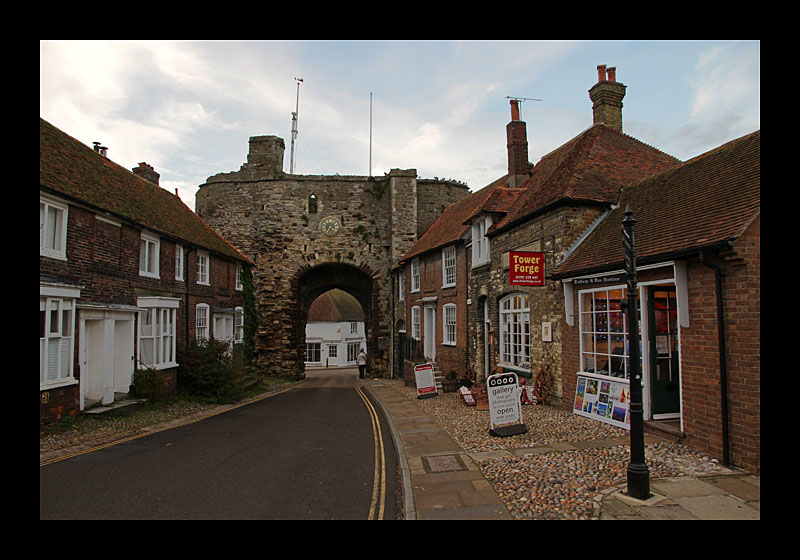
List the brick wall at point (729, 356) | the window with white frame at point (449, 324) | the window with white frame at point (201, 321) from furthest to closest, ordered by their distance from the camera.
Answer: the window with white frame at point (449, 324)
the window with white frame at point (201, 321)
the brick wall at point (729, 356)

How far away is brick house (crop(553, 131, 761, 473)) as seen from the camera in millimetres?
6617

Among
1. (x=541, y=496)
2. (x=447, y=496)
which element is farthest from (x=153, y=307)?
(x=541, y=496)

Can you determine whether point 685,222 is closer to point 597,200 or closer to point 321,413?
point 597,200

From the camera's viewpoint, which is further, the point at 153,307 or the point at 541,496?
the point at 153,307

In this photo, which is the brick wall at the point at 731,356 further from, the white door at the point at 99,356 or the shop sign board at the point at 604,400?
the white door at the point at 99,356

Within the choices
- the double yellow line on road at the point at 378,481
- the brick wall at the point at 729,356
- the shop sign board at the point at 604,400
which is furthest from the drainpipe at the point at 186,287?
the brick wall at the point at 729,356

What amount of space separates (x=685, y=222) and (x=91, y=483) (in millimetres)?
10385

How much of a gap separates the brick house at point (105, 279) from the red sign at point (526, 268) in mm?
10271

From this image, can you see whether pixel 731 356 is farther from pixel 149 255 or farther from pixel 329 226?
pixel 329 226

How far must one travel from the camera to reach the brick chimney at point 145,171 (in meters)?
20.6

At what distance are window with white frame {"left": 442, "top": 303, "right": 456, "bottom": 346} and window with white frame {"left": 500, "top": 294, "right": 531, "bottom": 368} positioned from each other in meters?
4.25

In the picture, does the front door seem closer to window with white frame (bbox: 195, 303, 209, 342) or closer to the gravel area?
the gravel area

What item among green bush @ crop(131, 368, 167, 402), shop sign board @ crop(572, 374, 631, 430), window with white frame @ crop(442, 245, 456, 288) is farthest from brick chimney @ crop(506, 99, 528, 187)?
green bush @ crop(131, 368, 167, 402)

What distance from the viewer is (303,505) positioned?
18.7ft
